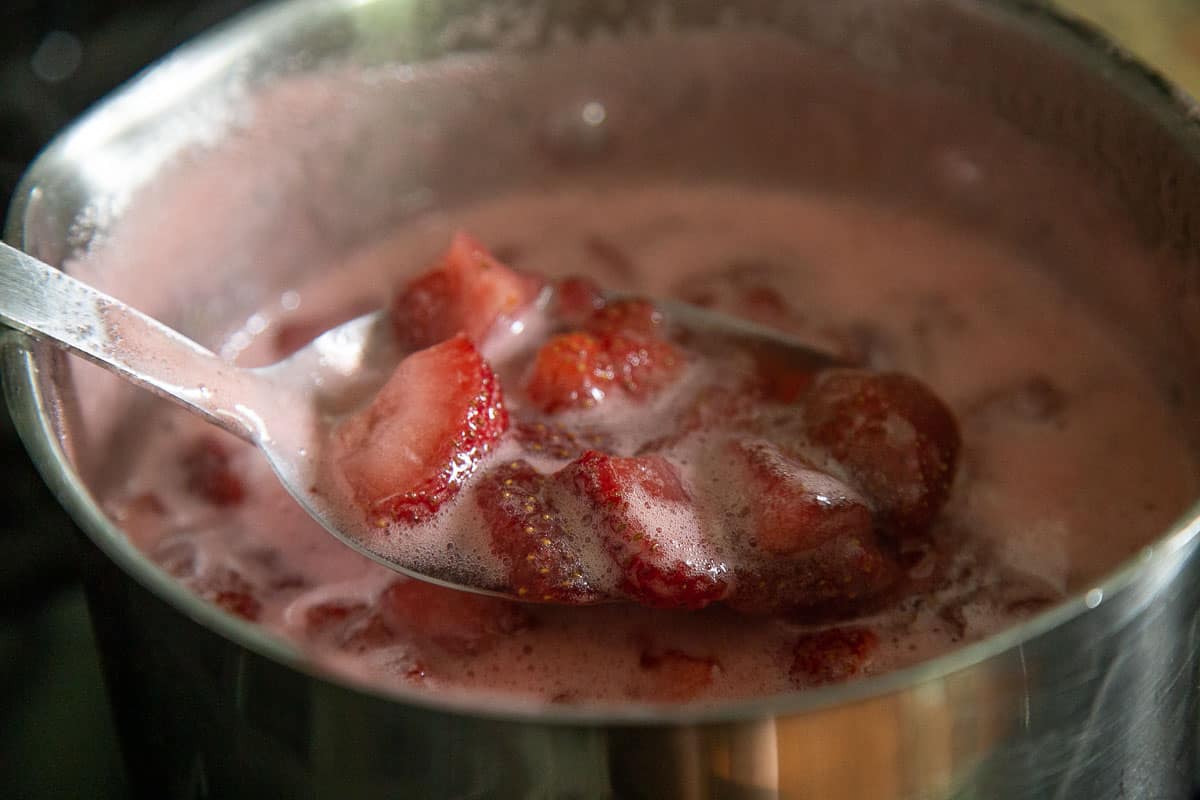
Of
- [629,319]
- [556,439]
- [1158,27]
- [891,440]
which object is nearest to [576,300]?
[629,319]

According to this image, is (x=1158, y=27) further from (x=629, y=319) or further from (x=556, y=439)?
(x=556, y=439)

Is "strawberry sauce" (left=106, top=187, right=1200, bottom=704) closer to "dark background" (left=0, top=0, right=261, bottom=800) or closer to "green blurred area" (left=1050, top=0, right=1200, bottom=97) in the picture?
"dark background" (left=0, top=0, right=261, bottom=800)

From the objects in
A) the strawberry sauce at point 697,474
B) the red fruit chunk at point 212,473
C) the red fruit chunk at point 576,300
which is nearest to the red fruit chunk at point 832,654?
the strawberry sauce at point 697,474

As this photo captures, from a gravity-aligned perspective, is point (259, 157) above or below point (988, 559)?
below

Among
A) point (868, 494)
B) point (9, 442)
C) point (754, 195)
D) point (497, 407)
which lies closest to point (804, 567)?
point (868, 494)

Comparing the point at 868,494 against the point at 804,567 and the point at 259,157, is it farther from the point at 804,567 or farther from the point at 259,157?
the point at 259,157

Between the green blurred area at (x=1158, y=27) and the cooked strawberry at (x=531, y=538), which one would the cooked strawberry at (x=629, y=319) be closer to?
the cooked strawberry at (x=531, y=538)
